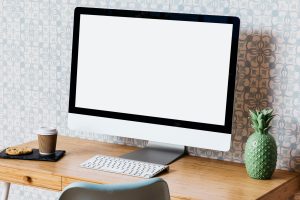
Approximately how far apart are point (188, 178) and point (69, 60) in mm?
902

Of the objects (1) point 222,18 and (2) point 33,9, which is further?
(2) point 33,9

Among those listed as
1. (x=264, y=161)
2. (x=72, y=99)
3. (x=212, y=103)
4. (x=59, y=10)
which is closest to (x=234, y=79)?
(x=212, y=103)

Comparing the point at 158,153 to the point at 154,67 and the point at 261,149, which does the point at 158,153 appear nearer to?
the point at 154,67

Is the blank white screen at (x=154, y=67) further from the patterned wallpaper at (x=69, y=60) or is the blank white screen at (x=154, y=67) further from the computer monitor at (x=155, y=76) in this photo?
the patterned wallpaper at (x=69, y=60)

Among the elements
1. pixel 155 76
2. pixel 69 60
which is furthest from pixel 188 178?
pixel 69 60

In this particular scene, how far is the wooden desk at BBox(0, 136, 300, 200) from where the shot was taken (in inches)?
92.0

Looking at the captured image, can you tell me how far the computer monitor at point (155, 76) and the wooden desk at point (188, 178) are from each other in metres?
0.11

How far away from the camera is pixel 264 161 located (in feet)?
8.07

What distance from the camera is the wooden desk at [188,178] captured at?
92.0 inches

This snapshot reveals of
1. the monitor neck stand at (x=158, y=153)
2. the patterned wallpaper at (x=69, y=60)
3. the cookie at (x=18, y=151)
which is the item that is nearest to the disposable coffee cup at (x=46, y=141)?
the cookie at (x=18, y=151)

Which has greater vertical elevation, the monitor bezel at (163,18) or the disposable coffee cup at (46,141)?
the monitor bezel at (163,18)

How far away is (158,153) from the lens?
2768 mm

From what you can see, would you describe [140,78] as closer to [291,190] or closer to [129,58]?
[129,58]

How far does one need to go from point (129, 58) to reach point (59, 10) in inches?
21.4
